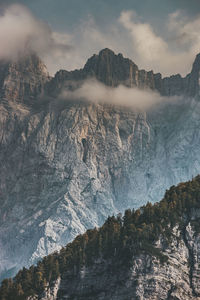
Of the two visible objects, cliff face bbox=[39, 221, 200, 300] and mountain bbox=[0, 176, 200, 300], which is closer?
cliff face bbox=[39, 221, 200, 300]

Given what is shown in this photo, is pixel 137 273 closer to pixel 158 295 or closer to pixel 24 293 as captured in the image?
pixel 158 295

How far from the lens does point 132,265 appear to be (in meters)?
176

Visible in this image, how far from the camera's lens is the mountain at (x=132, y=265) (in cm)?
17262

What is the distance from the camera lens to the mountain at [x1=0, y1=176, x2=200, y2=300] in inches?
6796

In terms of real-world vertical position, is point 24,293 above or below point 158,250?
below

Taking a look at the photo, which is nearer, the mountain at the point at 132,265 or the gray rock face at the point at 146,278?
the gray rock face at the point at 146,278

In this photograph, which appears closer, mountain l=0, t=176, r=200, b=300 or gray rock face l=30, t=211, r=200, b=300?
gray rock face l=30, t=211, r=200, b=300

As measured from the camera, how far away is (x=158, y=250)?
179250 millimetres


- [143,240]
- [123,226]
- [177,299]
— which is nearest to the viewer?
[177,299]

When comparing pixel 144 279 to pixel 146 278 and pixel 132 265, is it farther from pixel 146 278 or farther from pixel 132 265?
pixel 132 265

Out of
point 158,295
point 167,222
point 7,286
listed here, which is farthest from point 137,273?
point 7,286

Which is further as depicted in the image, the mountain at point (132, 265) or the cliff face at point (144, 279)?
the mountain at point (132, 265)

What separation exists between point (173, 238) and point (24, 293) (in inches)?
1467

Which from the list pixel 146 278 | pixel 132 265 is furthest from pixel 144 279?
pixel 132 265
